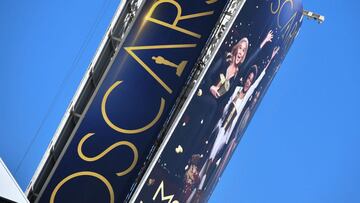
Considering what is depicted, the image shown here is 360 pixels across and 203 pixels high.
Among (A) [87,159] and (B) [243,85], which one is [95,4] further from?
(A) [87,159]

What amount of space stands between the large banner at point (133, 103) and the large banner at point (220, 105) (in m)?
0.28

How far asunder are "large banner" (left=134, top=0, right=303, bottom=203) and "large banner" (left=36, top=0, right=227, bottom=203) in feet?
0.91

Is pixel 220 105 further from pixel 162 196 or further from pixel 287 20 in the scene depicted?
pixel 287 20

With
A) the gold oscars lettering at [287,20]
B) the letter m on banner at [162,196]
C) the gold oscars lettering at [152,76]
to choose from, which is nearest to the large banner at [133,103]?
the gold oscars lettering at [152,76]

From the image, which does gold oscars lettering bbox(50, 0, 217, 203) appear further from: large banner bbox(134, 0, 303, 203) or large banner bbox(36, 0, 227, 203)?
large banner bbox(134, 0, 303, 203)

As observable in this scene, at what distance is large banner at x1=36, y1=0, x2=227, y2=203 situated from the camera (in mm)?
9172

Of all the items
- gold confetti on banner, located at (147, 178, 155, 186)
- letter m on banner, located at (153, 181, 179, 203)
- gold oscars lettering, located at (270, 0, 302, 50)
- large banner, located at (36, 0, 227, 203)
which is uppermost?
gold oscars lettering, located at (270, 0, 302, 50)

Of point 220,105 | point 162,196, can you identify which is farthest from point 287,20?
point 162,196

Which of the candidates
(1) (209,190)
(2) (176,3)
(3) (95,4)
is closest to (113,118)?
(2) (176,3)

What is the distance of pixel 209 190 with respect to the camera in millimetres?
12852

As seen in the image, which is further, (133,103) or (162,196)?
(162,196)

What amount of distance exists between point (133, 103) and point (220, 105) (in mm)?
1544

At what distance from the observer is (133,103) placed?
9.27 metres

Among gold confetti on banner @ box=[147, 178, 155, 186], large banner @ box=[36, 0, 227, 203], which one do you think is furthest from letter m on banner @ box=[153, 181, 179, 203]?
large banner @ box=[36, 0, 227, 203]
